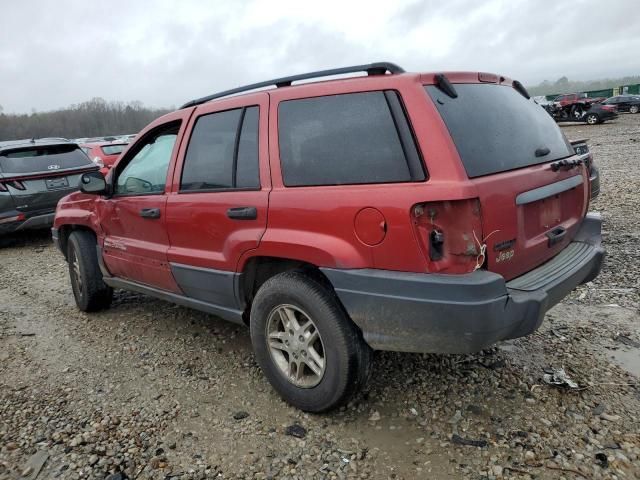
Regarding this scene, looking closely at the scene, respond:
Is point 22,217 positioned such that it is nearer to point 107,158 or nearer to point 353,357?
point 107,158

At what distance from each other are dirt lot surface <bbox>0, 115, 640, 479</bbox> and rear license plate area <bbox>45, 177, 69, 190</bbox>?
3.87 metres

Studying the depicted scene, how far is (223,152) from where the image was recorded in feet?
10.6

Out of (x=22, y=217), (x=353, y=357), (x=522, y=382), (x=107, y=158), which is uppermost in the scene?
(x=107, y=158)

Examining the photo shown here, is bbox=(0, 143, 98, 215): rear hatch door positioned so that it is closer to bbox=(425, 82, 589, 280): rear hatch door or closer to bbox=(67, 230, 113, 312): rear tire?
bbox=(67, 230, 113, 312): rear tire

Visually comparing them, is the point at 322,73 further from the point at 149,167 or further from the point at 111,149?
the point at 111,149

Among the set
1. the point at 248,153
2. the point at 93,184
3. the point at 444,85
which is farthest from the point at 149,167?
the point at 444,85

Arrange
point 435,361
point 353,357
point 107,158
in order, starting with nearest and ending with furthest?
point 353,357 → point 435,361 → point 107,158

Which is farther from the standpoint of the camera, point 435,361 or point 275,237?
point 435,361

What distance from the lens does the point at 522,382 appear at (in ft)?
10.1

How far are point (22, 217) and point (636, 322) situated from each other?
7.62 metres

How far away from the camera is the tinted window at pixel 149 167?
3697mm

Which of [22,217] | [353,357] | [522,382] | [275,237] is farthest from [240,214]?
[22,217]

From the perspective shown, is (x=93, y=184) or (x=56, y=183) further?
(x=56, y=183)

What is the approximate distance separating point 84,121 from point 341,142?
7294 cm
